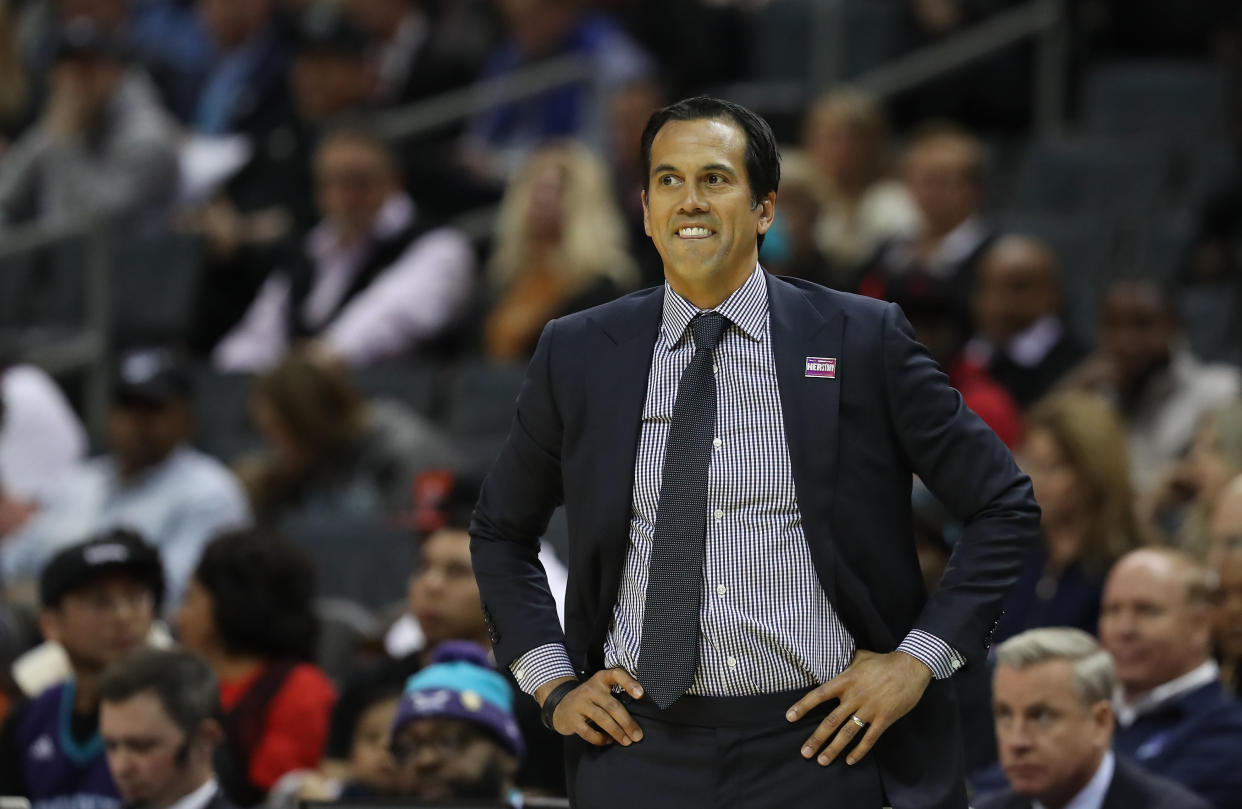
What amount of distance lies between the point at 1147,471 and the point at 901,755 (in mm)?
4321

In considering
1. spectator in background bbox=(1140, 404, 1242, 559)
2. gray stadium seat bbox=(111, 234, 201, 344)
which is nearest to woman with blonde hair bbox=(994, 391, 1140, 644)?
spectator in background bbox=(1140, 404, 1242, 559)

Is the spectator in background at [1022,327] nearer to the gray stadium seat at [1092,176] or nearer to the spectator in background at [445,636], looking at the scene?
the gray stadium seat at [1092,176]

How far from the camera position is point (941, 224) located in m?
8.13

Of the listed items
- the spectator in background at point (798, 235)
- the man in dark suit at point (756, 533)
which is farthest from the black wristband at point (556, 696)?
the spectator in background at point (798, 235)

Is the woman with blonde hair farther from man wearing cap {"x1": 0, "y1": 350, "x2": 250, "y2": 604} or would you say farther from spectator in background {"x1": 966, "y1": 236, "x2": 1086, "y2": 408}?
man wearing cap {"x1": 0, "y1": 350, "x2": 250, "y2": 604}

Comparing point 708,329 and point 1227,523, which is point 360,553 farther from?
point 708,329

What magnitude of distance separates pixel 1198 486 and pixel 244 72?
19.6 ft

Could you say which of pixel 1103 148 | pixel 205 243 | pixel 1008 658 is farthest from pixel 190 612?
pixel 1103 148

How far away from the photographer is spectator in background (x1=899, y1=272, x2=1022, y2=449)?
22.4 feet

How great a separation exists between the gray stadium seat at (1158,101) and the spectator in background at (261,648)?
5.05 metres

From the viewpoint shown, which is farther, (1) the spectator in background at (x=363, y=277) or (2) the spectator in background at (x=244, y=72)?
(2) the spectator in background at (x=244, y=72)

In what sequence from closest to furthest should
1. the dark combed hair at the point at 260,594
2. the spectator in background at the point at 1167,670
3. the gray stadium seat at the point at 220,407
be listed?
1. the spectator in background at the point at 1167,670
2. the dark combed hair at the point at 260,594
3. the gray stadium seat at the point at 220,407

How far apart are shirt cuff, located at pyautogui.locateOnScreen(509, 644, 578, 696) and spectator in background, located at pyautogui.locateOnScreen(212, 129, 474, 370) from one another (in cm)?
553

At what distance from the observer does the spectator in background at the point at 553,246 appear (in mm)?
8047
